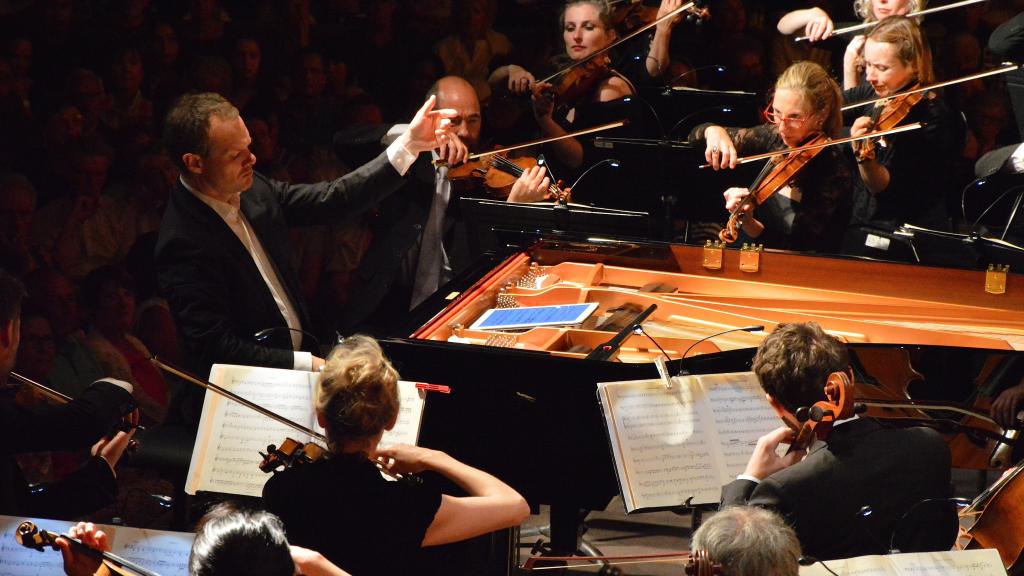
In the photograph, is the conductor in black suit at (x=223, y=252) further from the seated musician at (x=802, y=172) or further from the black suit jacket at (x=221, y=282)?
the seated musician at (x=802, y=172)

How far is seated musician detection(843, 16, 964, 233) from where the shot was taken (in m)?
4.80

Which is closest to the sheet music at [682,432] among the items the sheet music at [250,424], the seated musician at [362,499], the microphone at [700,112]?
the seated musician at [362,499]

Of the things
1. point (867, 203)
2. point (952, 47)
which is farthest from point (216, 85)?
point (952, 47)

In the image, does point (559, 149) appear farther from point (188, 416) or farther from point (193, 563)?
point (193, 563)

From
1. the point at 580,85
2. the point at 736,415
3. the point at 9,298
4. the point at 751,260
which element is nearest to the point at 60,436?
the point at 9,298

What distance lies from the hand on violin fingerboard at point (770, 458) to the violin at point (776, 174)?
6.00 ft

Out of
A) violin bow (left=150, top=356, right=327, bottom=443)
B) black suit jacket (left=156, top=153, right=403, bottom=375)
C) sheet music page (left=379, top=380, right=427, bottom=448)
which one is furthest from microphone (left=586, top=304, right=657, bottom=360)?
black suit jacket (left=156, top=153, right=403, bottom=375)

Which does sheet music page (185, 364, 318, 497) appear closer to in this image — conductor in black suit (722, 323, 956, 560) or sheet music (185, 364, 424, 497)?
sheet music (185, 364, 424, 497)

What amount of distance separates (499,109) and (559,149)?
51 cm

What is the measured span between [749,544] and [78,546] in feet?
4.17

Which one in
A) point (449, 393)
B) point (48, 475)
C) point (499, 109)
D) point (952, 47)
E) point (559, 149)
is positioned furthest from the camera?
point (952, 47)

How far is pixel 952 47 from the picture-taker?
21.7ft

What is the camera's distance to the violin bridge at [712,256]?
14.0ft

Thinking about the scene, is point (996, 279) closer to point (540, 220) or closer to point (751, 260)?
point (751, 260)
